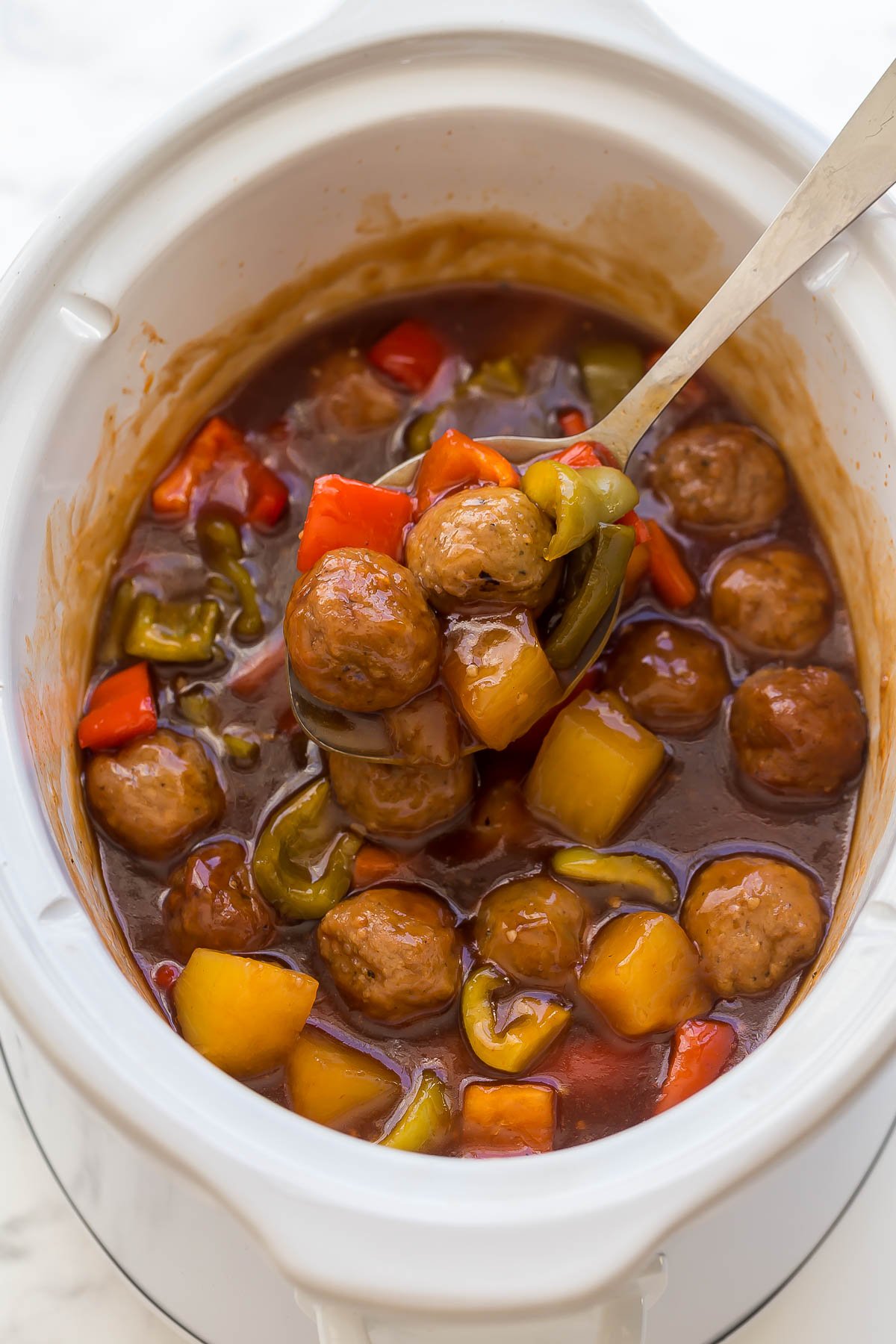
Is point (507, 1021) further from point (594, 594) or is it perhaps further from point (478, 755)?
point (594, 594)

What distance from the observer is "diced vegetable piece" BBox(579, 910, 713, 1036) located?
1.98 metres

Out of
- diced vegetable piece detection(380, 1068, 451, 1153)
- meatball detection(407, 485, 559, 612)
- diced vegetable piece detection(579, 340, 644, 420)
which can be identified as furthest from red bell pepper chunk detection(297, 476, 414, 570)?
diced vegetable piece detection(380, 1068, 451, 1153)

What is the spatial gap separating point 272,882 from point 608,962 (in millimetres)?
584

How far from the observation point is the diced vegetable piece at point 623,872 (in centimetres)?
211

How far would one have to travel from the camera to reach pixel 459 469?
6.94ft

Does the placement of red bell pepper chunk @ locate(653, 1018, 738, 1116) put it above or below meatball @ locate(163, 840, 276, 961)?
above

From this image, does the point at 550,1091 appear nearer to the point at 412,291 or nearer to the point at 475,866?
the point at 475,866

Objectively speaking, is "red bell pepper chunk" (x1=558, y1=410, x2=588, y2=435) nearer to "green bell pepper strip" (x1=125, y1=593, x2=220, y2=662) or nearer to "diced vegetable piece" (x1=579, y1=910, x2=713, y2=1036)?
"green bell pepper strip" (x1=125, y1=593, x2=220, y2=662)

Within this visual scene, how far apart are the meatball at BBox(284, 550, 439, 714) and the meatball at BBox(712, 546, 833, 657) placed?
64 centimetres

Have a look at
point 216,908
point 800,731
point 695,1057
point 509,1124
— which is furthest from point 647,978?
point 216,908

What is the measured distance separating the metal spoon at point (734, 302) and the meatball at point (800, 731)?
30 cm

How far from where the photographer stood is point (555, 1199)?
4.80 feet

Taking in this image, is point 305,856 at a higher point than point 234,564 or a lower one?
lower

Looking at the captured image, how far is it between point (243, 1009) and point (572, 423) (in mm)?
1261
